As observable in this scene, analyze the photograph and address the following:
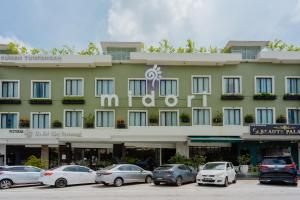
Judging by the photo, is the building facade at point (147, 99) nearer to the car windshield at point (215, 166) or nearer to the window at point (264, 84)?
the window at point (264, 84)

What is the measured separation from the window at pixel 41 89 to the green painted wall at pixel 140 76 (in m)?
0.39

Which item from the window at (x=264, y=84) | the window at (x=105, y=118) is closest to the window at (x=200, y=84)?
the window at (x=264, y=84)

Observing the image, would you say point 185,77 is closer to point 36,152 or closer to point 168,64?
point 168,64

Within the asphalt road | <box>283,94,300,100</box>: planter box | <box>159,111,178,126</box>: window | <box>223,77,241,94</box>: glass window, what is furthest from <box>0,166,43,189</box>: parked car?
<box>283,94,300,100</box>: planter box

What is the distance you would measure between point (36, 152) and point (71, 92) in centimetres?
617

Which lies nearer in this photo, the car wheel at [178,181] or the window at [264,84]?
the car wheel at [178,181]

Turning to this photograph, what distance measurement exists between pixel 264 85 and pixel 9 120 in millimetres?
23442

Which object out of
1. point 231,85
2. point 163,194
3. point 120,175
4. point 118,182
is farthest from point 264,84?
point 163,194

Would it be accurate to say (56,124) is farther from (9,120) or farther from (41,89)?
(9,120)

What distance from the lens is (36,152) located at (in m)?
35.1

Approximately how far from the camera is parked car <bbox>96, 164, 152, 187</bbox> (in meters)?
23.5

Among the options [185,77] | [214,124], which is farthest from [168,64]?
[214,124]

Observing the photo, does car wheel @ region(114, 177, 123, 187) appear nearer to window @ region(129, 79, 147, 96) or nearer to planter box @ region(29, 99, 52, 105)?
window @ region(129, 79, 147, 96)

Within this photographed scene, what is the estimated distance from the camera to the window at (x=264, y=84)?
121 ft
